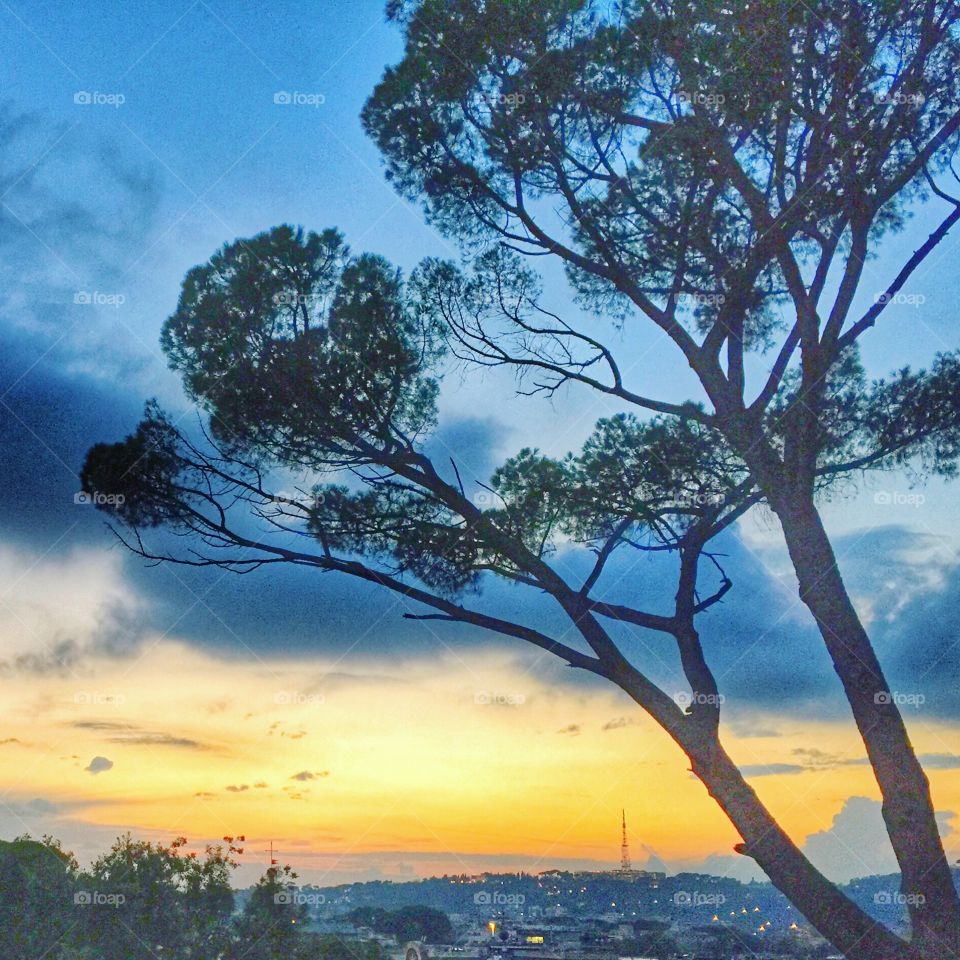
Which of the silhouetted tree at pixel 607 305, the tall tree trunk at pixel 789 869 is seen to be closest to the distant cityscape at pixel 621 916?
the tall tree trunk at pixel 789 869

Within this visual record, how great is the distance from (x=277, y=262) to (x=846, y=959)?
456 centimetres

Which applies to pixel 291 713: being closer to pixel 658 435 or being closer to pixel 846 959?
pixel 658 435

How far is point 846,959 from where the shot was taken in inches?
163

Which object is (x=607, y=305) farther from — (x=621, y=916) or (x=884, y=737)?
(x=621, y=916)

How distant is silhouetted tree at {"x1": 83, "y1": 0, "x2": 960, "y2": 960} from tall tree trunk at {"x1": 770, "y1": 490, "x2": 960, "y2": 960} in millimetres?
396

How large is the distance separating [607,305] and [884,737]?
9.59ft

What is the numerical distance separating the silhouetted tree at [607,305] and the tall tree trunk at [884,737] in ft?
1.30

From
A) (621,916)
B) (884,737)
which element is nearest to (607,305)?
(884,737)

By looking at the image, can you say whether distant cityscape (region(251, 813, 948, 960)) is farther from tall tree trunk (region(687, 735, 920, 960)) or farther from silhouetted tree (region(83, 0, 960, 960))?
silhouetted tree (region(83, 0, 960, 960))

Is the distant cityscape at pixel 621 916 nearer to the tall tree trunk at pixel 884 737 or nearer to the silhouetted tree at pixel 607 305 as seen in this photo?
the tall tree trunk at pixel 884 737

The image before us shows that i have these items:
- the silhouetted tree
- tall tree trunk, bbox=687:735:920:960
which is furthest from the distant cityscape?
the silhouetted tree

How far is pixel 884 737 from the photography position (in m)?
4.35

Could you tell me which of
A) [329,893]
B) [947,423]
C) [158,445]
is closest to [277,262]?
[158,445]

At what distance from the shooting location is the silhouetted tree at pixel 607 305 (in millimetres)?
5211
